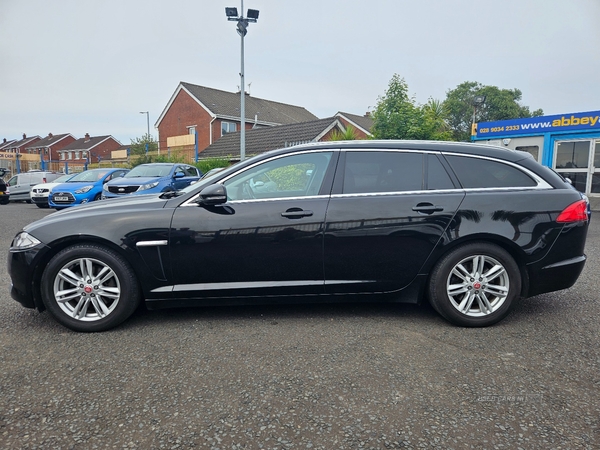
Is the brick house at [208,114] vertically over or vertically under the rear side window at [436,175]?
over

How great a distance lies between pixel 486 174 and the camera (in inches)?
151

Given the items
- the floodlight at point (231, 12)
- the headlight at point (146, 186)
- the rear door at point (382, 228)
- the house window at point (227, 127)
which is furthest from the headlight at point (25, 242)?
the house window at point (227, 127)

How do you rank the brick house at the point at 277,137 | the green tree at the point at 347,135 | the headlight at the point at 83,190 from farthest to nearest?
the brick house at the point at 277,137
the green tree at the point at 347,135
the headlight at the point at 83,190

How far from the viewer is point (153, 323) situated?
12.4 ft

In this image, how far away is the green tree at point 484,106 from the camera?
50.2 meters

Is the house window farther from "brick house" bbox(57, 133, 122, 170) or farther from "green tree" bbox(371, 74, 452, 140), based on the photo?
"brick house" bbox(57, 133, 122, 170)

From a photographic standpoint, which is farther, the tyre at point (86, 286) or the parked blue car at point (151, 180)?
the parked blue car at point (151, 180)

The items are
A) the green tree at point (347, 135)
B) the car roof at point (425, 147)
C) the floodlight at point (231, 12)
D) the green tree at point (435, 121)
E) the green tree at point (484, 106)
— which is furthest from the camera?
the green tree at point (484, 106)

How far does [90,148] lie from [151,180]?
5888 centimetres

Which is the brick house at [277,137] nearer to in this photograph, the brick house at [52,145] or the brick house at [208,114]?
Answer: the brick house at [208,114]

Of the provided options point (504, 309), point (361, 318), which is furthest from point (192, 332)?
point (504, 309)

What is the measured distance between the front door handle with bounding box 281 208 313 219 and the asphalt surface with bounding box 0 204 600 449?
94 cm

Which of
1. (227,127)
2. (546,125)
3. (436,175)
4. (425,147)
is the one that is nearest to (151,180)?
(425,147)

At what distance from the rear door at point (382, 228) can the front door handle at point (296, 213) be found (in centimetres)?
18
